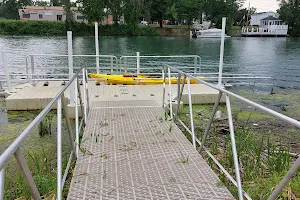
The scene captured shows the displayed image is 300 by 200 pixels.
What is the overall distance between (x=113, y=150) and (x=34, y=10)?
7604 centimetres

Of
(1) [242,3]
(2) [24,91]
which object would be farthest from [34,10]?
(2) [24,91]

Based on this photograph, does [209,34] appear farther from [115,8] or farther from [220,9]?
[115,8]

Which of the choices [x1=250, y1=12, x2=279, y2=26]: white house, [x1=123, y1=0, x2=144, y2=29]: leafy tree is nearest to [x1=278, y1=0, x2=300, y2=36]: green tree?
[x1=250, y1=12, x2=279, y2=26]: white house

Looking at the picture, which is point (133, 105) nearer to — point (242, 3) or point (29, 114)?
point (29, 114)

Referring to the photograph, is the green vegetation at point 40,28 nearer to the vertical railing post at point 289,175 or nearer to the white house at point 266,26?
the white house at point 266,26

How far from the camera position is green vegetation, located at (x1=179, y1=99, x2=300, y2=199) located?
133 inches

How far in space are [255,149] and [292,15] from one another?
226 feet

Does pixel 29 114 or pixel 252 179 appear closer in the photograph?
pixel 252 179

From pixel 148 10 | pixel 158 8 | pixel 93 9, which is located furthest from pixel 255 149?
pixel 158 8

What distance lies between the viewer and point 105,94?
7617mm

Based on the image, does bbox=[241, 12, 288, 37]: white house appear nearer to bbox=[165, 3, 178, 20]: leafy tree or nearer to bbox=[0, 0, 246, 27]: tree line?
bbox=[0, 0, 246, 27]: tree line

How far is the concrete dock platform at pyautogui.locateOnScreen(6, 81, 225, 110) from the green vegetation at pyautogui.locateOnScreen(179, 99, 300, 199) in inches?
13.9

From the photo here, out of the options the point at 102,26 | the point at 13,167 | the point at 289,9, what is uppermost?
the point at 289,9

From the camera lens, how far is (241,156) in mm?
4379
